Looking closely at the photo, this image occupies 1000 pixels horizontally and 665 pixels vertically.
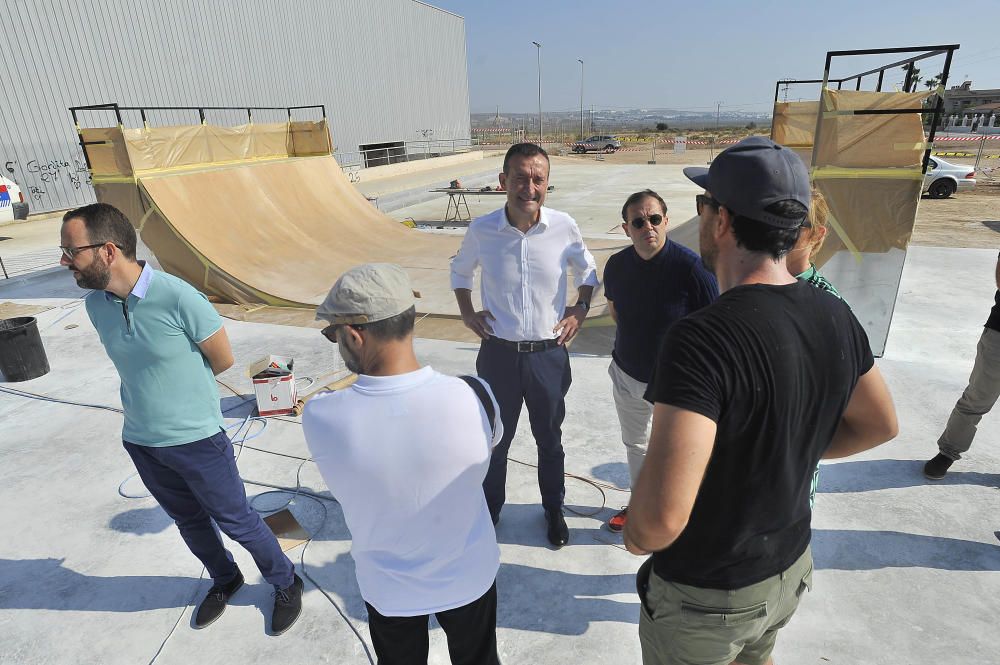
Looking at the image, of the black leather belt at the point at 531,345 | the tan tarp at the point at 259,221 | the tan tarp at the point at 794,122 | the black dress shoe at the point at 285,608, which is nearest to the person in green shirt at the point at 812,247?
the black leather belt at the point at 531,345

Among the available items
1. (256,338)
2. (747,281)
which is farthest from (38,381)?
(747,281)

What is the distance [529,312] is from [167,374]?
177 cm

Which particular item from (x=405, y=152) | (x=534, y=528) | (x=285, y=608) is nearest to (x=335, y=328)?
(x=285, y=608)

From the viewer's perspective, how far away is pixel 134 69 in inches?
712

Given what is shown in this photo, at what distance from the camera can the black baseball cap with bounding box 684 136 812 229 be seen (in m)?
1.25

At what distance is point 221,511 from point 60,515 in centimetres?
198

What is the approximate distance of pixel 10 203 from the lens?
13.5 metres

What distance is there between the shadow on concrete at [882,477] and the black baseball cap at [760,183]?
308 centimetres

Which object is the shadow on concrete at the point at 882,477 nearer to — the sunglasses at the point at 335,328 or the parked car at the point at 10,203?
the sunglasses at the point at 335,328

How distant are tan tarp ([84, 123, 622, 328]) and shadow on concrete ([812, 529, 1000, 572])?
374cm

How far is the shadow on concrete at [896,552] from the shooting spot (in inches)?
117

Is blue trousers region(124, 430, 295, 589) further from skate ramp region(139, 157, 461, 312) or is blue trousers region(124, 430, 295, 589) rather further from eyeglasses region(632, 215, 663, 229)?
skate ramp region(139, 157, 461, 312)

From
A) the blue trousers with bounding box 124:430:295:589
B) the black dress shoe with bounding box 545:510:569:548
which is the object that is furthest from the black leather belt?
the blue trousers with bounding box 124:430:295:589

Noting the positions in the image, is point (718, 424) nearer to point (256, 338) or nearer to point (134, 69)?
point (256, 338)
